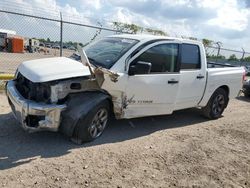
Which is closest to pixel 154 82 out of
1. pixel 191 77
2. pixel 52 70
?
pixel 191 77

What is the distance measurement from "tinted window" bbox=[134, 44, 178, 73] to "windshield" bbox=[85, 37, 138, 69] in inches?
13.6

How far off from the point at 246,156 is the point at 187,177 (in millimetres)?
1730

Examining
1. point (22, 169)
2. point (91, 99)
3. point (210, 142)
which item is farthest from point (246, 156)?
point (22, 169)

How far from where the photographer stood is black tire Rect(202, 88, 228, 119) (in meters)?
7.80

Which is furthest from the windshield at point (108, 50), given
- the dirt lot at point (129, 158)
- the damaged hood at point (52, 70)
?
the dirt lot at point (129, 158)

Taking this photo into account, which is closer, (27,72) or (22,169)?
(22,169)

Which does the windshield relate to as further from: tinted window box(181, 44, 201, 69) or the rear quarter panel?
the rear quarter panel

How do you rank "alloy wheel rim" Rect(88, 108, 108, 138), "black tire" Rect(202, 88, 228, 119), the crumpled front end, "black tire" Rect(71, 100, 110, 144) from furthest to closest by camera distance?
1. "black tire" Rect(202, 88, 228, 119)
2. "alloy wheel rim" Rect(88, 108, 108, 138)
3. "black tire" Rect(71, 100, 110, 144)
4. the crumpled front end

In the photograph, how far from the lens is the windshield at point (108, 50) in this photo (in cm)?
564

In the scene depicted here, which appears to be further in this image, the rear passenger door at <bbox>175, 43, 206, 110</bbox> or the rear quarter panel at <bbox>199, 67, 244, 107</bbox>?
the rear quarter panel at <bbox>199, 67, 244, 107</bbox>

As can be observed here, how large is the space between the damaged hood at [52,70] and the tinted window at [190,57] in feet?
7.58

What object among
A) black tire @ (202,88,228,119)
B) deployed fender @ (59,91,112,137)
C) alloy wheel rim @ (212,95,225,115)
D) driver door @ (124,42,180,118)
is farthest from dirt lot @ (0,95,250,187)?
alloy wheel rim @ (212,95,225,115)

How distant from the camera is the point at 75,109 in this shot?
16.4 feet

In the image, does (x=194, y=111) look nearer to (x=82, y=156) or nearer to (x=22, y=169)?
(x=82, y=156)
